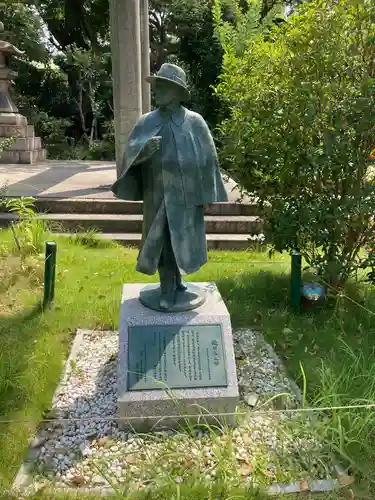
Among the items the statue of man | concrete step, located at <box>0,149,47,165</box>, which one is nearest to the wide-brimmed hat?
the statue of man

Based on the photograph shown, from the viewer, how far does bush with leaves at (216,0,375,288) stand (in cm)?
427

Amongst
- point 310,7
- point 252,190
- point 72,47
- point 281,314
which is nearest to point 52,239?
point 252,190

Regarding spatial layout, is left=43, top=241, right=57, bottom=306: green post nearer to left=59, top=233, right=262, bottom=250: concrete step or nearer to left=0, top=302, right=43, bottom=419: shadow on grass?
left=0, top=302, right=43, bottom=419: shadow on grass

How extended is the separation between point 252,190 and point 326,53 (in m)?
1.52

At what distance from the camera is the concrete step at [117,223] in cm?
709

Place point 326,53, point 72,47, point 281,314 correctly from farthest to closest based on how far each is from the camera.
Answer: point 72,47, point 281,314, point 326,53

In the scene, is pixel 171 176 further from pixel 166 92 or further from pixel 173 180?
pixel 166 92

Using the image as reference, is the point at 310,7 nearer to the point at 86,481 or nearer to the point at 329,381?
the point at 329,381

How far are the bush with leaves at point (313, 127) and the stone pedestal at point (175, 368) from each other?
1621 mm

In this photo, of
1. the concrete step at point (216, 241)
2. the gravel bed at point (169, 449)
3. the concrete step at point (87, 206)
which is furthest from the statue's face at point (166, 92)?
the concrete step at point (87, 206)

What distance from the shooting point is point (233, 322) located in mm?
4559

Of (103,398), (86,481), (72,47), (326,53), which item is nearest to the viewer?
(86,481)

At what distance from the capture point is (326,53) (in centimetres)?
426

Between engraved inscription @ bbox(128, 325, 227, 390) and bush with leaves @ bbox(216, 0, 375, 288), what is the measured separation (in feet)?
5.40
